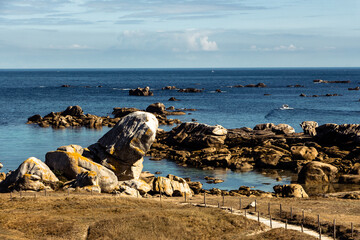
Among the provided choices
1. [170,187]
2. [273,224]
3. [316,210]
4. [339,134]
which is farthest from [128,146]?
[339,134]

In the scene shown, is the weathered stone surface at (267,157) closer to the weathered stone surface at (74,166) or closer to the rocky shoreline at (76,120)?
the weathered stone surface at (74,166)

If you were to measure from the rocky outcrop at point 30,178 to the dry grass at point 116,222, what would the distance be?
16.4ft

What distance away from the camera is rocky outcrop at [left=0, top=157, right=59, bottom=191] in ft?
145

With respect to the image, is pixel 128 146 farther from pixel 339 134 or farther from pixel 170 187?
pixel 339 134

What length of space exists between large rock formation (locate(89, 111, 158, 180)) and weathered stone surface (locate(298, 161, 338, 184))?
62.7 feet

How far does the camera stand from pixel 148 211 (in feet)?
118

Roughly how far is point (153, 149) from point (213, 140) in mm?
9328

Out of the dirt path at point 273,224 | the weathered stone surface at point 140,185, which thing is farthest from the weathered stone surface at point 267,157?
the dirt path at point 273,224

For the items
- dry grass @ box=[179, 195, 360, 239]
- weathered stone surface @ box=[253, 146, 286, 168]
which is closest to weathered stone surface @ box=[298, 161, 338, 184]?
weathered stone surface @ box=[253, 146, 286, 168]

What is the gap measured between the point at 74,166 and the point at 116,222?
16192mm

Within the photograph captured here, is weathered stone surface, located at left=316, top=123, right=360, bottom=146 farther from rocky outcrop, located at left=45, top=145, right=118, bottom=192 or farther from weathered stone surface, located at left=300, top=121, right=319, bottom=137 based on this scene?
rocky outcrop, located at left=45, top=145, right=118, bottom=192

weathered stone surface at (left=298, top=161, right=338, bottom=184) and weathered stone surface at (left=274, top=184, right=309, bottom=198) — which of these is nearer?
weathered stone surface at (left=274, top=184, right=309, bottom=198)

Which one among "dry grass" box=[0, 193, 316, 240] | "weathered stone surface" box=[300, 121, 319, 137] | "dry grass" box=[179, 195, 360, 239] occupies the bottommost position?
"dry grass" box=[179, 195, 360, 239]

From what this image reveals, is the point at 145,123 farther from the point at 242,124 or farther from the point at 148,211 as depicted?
the point at 242,124
